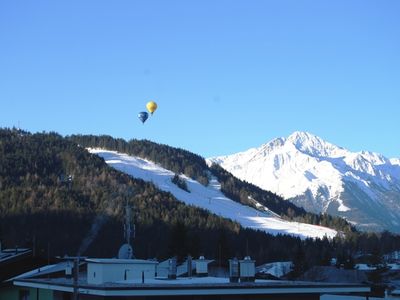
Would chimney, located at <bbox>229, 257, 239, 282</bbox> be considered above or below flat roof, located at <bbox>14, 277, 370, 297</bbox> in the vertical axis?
above

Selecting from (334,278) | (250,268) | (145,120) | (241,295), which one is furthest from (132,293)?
(334,278)

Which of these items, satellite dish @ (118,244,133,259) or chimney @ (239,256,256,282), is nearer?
chimney @ (239,256,256,282)

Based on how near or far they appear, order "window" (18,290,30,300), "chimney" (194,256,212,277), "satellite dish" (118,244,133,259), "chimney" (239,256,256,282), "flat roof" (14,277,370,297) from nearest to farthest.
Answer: "flat roof" (14,277,370,297)
"chimney" (239,256,256,282)
"chimney" (194,256,212,277)
"window" (18,290,30,300)
"satellite dish" (118,244,133,259)

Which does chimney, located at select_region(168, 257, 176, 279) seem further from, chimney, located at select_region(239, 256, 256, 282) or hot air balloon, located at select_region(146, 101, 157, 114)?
hot air balloon, located at select_region(146, 101, 157, 114)

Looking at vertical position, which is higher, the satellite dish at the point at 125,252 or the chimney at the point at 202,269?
the satellite dish at the point at 125,252

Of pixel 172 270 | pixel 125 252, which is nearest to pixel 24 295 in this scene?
pixel 125 252

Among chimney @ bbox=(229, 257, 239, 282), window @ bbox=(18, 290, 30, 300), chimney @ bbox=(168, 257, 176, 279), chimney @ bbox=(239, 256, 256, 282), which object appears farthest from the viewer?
window @ bbox=(18, 290, 30, 300)

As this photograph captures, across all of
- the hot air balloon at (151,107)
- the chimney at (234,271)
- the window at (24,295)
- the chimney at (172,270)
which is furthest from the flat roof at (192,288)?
the hot air balloon at (151,107)

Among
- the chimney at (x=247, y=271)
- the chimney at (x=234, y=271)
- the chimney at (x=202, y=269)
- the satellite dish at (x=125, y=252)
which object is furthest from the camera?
the satellite dish at (x=125, y=252)

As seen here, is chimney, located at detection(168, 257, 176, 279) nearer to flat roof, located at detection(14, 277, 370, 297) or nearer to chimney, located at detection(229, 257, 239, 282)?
flat roof, located at detection(14, 277, 370, 297)

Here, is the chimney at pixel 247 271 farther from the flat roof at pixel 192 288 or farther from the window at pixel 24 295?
the window at pixel 24 295

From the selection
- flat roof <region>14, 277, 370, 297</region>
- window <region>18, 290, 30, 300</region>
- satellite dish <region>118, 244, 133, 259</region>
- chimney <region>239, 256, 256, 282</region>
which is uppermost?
satellite dish <region>118, 244, 133, 259</region>

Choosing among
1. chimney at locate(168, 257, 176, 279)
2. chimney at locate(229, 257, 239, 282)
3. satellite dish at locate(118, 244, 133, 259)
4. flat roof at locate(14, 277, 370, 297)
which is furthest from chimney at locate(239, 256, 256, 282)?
satellite dish at locate(118, 244, 133, 259)

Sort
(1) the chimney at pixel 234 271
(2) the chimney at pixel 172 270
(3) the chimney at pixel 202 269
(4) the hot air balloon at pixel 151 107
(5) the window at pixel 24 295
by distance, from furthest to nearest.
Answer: (4) the hot air balloon at pixel 151 107 < (5) the window at pixel 24 295 < (3) the chimney at pixel 202 269 < (2) the chimney at pixel 172 270 < (1) the chimney at pixel 234 271
